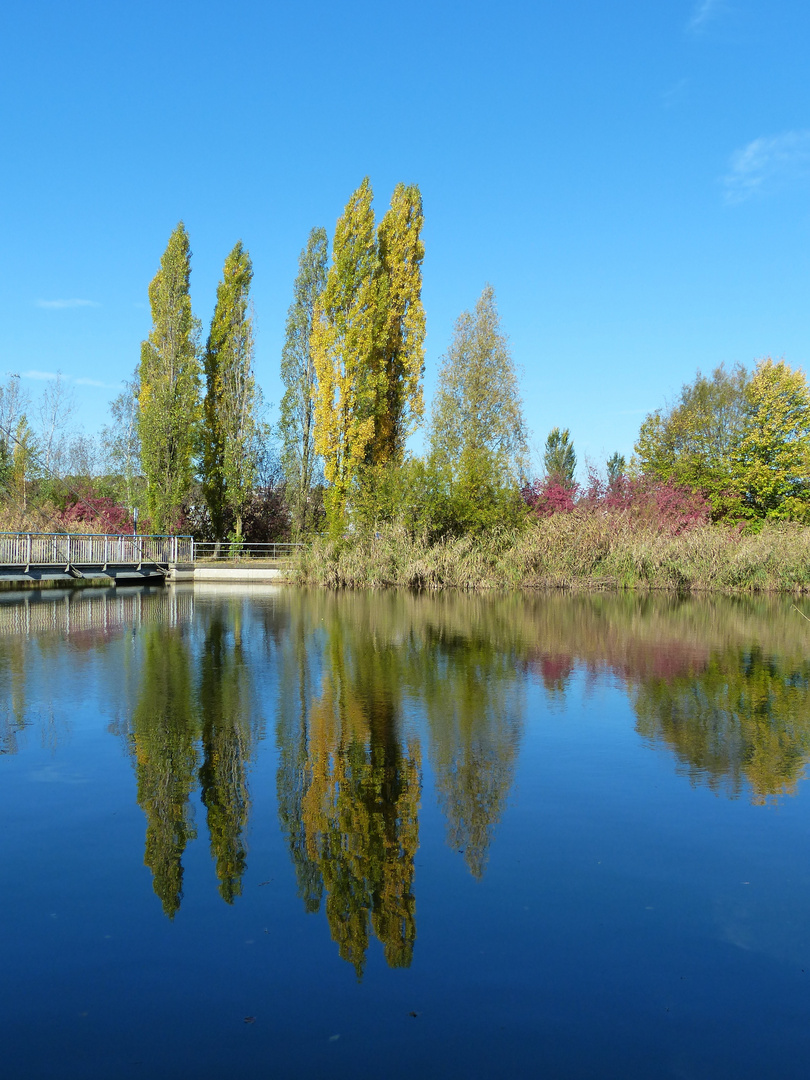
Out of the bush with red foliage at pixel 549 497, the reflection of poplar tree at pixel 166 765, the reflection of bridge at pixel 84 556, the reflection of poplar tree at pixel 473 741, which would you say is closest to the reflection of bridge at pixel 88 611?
the reflection of bridge at pixel 84 556

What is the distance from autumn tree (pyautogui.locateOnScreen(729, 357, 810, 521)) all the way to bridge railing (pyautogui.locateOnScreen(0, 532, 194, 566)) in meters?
31.3

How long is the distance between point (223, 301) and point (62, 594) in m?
20.3

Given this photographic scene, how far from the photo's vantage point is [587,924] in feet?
14.2

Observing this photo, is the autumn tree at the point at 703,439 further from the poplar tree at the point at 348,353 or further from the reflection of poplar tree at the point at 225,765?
the reflection of poplar tree at the point at 225,765

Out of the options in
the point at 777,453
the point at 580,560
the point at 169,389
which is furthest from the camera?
the point at 777,453

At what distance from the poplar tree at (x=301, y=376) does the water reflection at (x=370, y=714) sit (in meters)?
22.5

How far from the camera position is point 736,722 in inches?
351

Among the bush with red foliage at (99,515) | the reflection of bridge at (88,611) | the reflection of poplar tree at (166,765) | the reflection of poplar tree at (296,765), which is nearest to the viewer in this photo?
the reflection of poplar tree at (296,765)

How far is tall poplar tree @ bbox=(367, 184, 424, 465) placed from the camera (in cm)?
3944

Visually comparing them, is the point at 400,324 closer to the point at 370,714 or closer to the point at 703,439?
the point at 703,439

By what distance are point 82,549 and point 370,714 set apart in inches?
938

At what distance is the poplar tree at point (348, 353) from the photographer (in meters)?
36.9

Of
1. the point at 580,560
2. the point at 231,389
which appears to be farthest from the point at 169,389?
the point at 580,560

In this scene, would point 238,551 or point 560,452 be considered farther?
point 560,452
